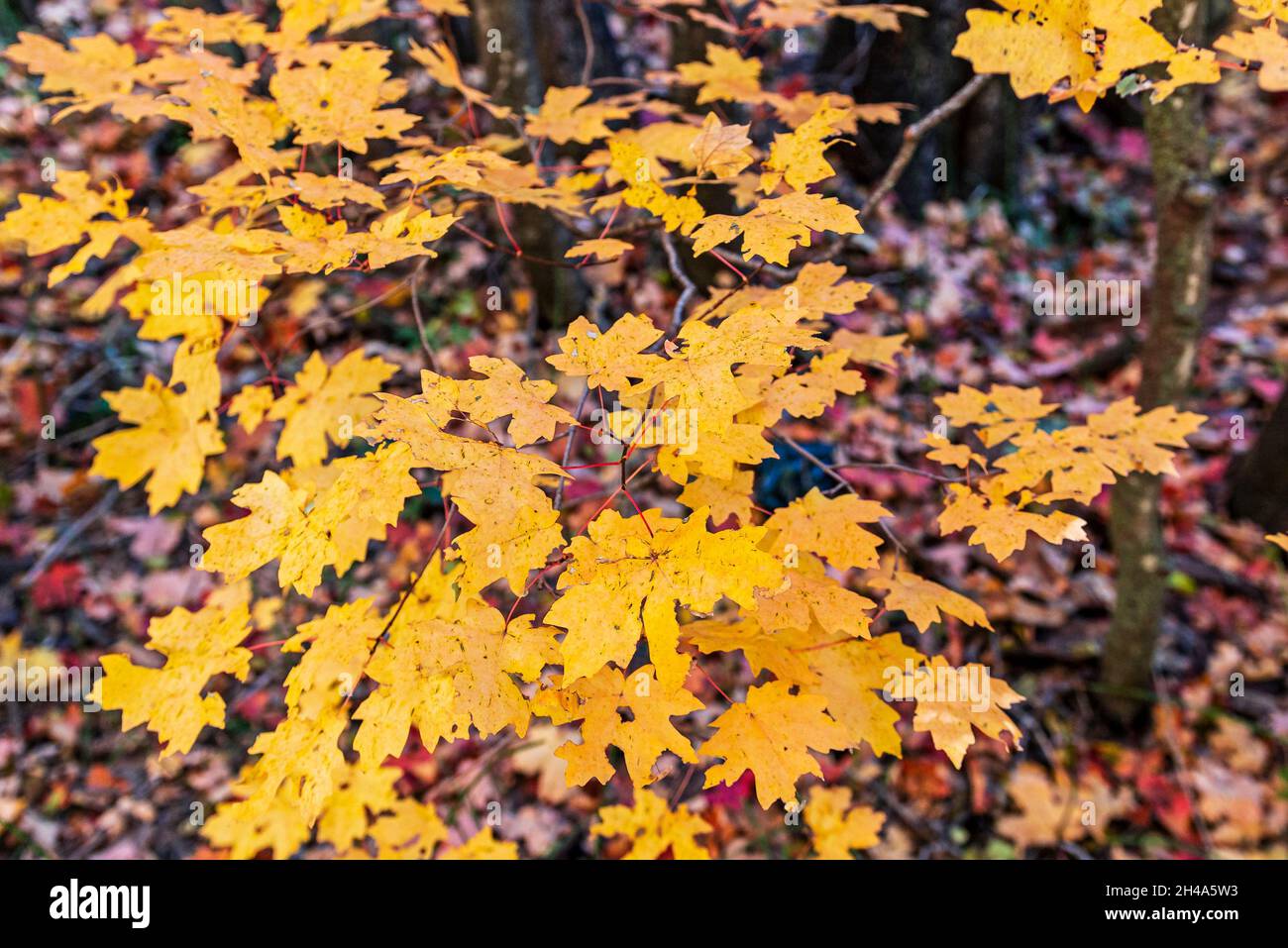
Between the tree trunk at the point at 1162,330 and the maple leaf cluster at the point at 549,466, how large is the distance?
3.99 ft

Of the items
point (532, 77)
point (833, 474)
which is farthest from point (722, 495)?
point (532, 77)

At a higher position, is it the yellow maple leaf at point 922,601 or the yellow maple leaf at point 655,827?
the yellow maple leaf at point 922,601

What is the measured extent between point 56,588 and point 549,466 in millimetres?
4234

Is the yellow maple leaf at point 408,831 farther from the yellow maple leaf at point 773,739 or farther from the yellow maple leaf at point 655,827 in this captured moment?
the yellow maple leaf at point 773,739

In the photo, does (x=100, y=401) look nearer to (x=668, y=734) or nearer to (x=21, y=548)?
(x=21, y=548)

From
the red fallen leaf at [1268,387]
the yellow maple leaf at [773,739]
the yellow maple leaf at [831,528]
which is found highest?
the yellow maple leaf at [831,528]

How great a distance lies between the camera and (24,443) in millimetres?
4523

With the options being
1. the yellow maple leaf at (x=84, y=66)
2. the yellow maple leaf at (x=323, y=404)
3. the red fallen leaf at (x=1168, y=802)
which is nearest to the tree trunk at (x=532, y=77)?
the yellow maple leaf at (x=323, y=404)

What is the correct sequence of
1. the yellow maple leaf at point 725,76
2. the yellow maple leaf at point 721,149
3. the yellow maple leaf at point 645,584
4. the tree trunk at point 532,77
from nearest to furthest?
the yellow maple leaf at point 645,584 < the yellow maple leaf at point 721,149 < the yellow maple leaf at point 725,76 < the tree trunk at point 532,77

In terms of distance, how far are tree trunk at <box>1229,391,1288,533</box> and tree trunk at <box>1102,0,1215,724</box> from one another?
1.18m

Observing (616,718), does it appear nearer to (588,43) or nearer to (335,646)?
(335,646)

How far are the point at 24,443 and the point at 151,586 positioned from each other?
1.30 metres

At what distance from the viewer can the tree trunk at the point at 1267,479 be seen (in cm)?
379
